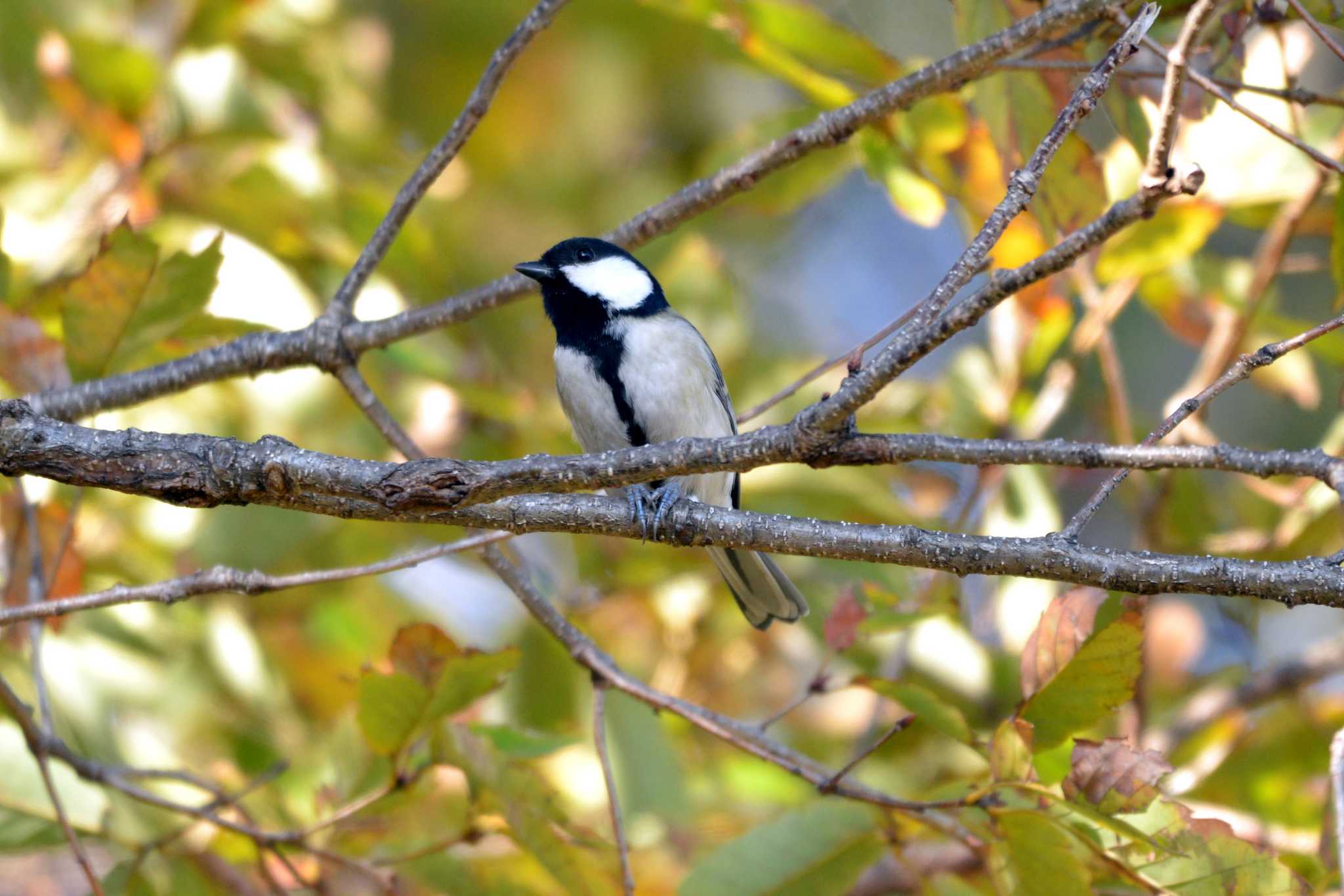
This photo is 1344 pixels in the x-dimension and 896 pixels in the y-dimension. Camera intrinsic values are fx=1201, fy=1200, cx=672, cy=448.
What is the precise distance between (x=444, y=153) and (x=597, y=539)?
1.48 metres

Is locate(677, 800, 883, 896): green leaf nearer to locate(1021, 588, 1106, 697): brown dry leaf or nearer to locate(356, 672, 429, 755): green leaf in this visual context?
locate(1021, 588, 1106, 697): brown dry leaf

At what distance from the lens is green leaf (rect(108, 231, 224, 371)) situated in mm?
2307

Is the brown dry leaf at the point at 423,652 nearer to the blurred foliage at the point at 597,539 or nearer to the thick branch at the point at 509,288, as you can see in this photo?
the blurred foliage at the point at 597,539

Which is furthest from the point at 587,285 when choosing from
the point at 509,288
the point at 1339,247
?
the point at 1339,247

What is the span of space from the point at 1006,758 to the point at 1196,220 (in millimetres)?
1643

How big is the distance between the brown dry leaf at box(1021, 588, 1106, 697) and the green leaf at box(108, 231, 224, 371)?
1.65 meters

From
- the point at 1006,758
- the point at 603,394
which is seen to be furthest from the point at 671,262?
the point at 1006,758

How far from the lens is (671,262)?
12.9ft

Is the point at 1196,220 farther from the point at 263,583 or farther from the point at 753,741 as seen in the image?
the point at 263,583

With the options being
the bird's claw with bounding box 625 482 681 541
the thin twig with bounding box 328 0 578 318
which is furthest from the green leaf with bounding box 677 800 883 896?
the thin twig with bounding box 328 0 578 318

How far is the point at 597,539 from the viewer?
11.7ft

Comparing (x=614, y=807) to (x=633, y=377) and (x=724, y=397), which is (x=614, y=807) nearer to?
(x=633, y=377)

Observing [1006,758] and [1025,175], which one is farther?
[1006,758]

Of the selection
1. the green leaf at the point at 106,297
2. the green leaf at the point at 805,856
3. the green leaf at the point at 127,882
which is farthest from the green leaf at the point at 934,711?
the green leaf at the point at 106,297
